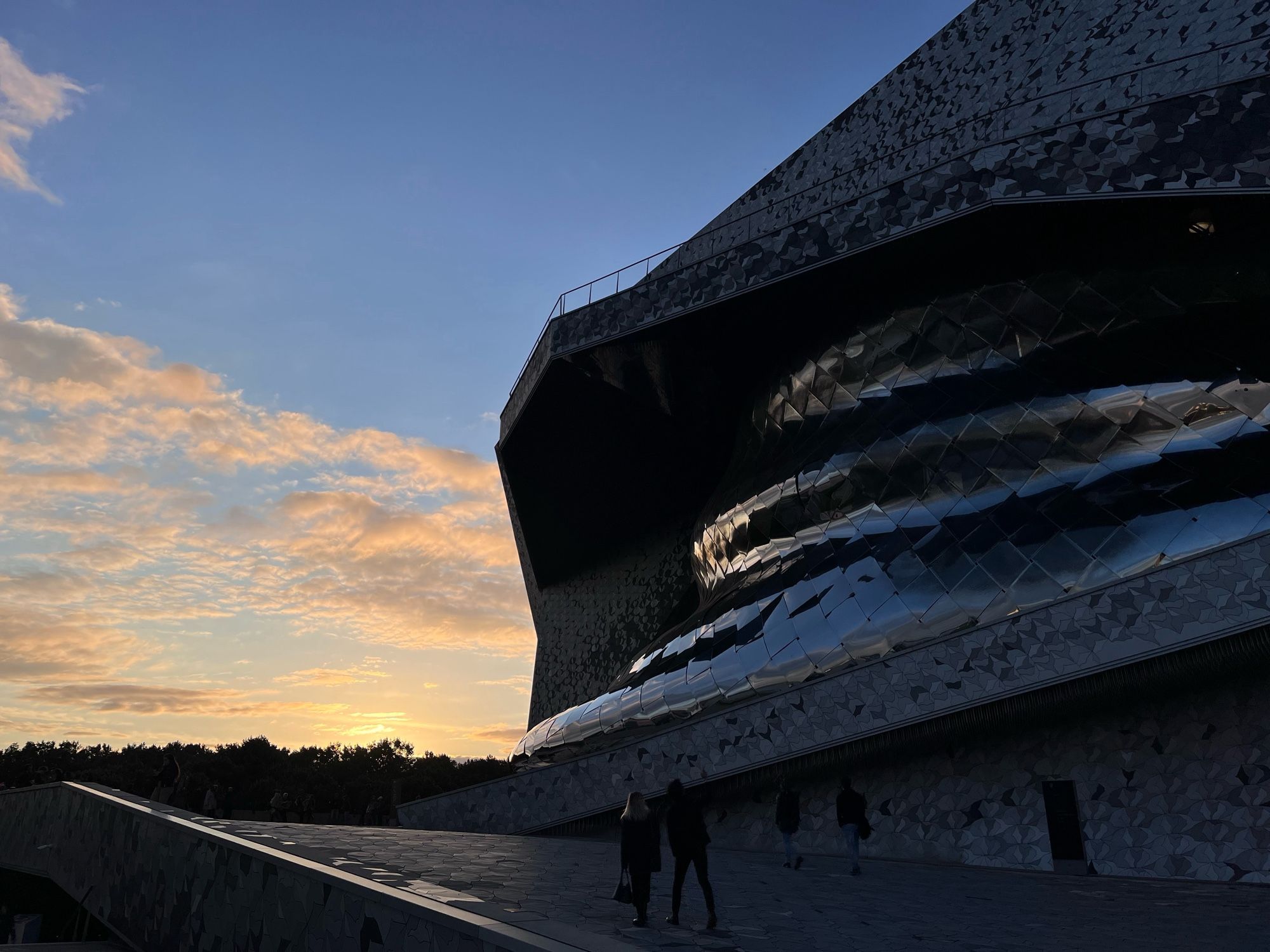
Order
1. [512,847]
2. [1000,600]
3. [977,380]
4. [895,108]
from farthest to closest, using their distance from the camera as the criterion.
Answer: [895,108]
[977,380]
[1000,600]
[512,847]

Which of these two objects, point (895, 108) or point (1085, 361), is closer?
point (1085, 361)

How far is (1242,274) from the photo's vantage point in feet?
53.1

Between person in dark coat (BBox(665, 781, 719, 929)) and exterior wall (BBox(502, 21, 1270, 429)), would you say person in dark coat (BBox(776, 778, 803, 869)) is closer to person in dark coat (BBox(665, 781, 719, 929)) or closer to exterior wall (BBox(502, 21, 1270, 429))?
person in dark coat (BBox(665, 781, 719, 929))

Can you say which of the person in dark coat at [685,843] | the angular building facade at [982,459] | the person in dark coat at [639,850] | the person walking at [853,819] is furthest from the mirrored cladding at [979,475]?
the person in dark coat at [639,850]

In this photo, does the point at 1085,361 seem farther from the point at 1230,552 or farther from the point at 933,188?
the point at 1230,552

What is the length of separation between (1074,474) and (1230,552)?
15.7ft

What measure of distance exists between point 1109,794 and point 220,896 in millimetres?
10933

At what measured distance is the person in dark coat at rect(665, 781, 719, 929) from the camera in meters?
6.95

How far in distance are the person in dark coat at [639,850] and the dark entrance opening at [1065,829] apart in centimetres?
827

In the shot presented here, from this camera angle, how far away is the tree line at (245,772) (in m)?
46.3

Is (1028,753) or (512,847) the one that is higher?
(1028,753)

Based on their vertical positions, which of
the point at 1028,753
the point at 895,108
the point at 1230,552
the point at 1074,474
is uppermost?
the point at 895,108

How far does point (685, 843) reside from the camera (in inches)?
283

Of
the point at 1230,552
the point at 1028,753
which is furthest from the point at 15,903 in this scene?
the point at 1230,552
